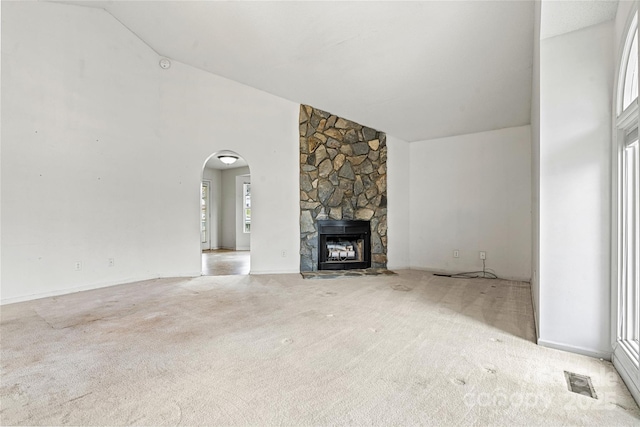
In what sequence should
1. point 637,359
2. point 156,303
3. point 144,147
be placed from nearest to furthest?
1. point 637,359
2. point 156,303
3. point 144,147

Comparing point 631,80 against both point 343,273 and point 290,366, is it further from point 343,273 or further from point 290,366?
point 343,273

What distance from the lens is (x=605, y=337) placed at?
2002 millimetres

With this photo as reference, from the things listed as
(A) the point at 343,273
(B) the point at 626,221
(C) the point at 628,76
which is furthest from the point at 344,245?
(C) the point at 628,76

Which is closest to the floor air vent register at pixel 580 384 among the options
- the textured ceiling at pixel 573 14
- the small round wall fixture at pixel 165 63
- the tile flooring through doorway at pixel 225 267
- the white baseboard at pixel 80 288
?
the textured ceiling at pixel 573 14

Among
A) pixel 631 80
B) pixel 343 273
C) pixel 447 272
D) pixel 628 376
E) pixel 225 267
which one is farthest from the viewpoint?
pixel 225 267

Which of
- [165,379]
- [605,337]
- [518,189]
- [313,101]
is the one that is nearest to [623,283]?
[605,337]

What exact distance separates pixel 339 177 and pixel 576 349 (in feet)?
12.5

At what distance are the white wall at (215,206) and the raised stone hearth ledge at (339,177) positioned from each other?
4.94 metres

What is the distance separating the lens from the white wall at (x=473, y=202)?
462 cm

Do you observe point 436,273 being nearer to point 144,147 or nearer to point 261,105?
point 261,105

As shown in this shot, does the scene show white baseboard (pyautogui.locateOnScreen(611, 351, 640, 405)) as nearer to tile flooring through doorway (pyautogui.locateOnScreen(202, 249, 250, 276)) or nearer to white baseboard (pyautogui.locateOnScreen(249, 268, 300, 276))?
white baseboard (pyautogui.locateOnScreen(249, 268, 300, 276))

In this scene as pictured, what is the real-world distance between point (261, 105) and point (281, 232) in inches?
80.5

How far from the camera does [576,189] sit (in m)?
2.07

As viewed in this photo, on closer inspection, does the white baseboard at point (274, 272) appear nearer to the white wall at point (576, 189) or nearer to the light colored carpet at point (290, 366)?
the light colored carpet at point (290, 366)
